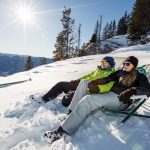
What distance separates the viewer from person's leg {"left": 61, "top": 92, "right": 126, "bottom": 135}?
5090mm

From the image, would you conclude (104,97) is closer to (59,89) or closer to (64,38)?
(59,89)

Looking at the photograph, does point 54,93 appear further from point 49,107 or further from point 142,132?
point 142,132

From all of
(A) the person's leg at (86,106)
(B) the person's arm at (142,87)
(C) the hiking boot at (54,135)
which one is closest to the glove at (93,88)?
(A) the person's leg at (86,106)

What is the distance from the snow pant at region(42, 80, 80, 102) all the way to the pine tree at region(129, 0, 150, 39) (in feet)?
105

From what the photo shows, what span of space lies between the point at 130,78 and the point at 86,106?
1.13 meters

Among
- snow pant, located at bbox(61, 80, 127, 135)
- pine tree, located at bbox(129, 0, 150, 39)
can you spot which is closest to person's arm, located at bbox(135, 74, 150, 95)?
snow pant, located at bbox(61, 80, 127, 135)

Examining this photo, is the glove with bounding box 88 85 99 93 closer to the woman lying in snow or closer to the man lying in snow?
the woman lying in snow

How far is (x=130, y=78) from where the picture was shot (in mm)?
5727

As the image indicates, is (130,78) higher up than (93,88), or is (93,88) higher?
(130,78)

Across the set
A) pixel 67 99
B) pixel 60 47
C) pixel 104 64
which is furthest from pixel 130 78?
pixel 60 47

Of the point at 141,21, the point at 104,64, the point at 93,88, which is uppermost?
the point at 141,21

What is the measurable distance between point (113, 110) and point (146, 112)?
36.6 inches

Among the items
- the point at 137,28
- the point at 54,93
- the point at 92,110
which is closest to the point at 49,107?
the point at 54,93

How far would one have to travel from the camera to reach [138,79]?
5.72m
